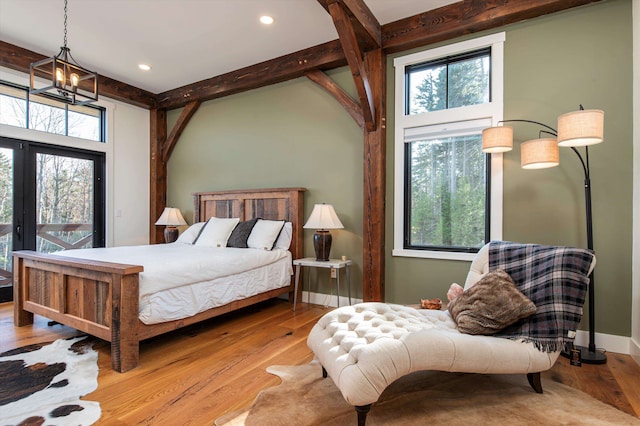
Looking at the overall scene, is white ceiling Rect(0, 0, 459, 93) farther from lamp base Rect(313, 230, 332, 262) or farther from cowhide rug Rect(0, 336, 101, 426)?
cowhide rug Rect(0, 336, 101, 426)

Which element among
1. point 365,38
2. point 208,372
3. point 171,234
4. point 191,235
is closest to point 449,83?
point 365,38

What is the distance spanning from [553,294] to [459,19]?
247 cm

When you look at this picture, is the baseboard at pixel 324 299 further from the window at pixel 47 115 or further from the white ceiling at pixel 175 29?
the window at pixel 47 115

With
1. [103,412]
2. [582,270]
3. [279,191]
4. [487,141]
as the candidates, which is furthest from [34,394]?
[487,141]

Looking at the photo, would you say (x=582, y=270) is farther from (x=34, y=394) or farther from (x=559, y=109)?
(x=34, y=394)

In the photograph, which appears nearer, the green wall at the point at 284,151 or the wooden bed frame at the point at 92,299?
the wooden bed frame at the point at 92,299

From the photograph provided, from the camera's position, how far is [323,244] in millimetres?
3596

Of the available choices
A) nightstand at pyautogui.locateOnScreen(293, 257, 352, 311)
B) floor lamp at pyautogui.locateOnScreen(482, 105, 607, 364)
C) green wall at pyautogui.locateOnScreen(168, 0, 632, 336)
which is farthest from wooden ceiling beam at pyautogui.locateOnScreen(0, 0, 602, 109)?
nightstand at pyautogui.locateOnScreen(293, 257, 352, 311)

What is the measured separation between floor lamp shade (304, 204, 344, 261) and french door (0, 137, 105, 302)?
11.1 ft

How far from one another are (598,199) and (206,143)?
463cm

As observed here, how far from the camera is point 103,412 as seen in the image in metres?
1.73

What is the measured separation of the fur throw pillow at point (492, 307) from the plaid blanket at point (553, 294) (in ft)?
0.25

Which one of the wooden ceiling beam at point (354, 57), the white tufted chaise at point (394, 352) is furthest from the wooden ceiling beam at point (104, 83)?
the white tufted chaise at point (394, 352)

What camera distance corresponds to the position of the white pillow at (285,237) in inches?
156
